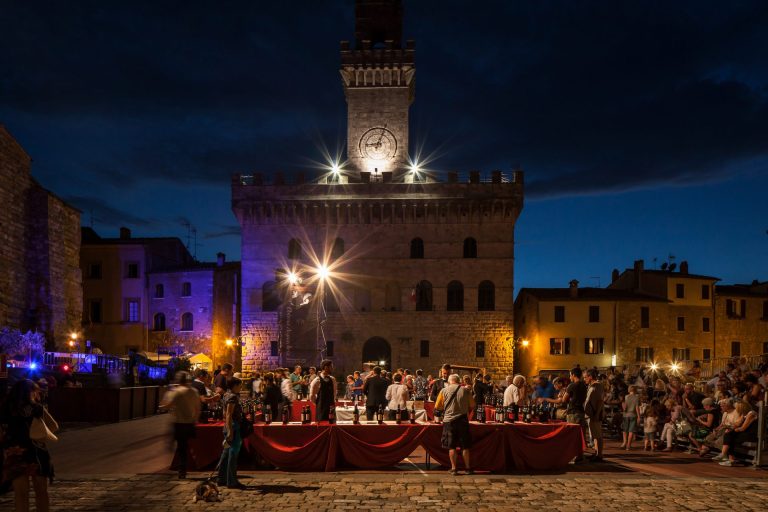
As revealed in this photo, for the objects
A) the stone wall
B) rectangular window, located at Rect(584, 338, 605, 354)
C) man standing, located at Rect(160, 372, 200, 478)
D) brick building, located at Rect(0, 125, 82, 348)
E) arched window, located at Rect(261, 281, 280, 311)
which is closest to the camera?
man standing, located at Rect(160, 372, 200, 478)

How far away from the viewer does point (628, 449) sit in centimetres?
1561

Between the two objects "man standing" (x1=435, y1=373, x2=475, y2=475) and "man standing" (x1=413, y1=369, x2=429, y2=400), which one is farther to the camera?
"man standing" (x1=413, y1=369, x2=429, y2=400)

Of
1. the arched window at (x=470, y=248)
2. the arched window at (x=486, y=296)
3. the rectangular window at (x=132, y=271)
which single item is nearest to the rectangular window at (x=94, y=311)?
the rectangular window at (x=132, y=271)

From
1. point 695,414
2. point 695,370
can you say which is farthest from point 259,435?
point 695,370

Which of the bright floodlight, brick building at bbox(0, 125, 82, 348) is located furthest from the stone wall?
the bright floodlight

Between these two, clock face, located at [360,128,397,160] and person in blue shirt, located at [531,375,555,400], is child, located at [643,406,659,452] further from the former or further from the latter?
clock face, located at [360,128,397,160]

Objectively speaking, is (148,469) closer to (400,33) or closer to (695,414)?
(695,414)

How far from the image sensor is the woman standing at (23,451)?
7.45 meters

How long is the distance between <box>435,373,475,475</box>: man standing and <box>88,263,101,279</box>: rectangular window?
40043 mm

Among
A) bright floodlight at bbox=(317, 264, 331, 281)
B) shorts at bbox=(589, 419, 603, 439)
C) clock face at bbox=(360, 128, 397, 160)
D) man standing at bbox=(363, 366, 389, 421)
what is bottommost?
shorts at bbox=(589, 419, 603, 439)

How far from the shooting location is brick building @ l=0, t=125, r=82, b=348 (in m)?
32.5

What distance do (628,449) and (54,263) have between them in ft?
100

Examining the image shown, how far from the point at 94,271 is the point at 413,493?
41.3m

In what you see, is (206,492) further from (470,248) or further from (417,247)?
(470,248)
